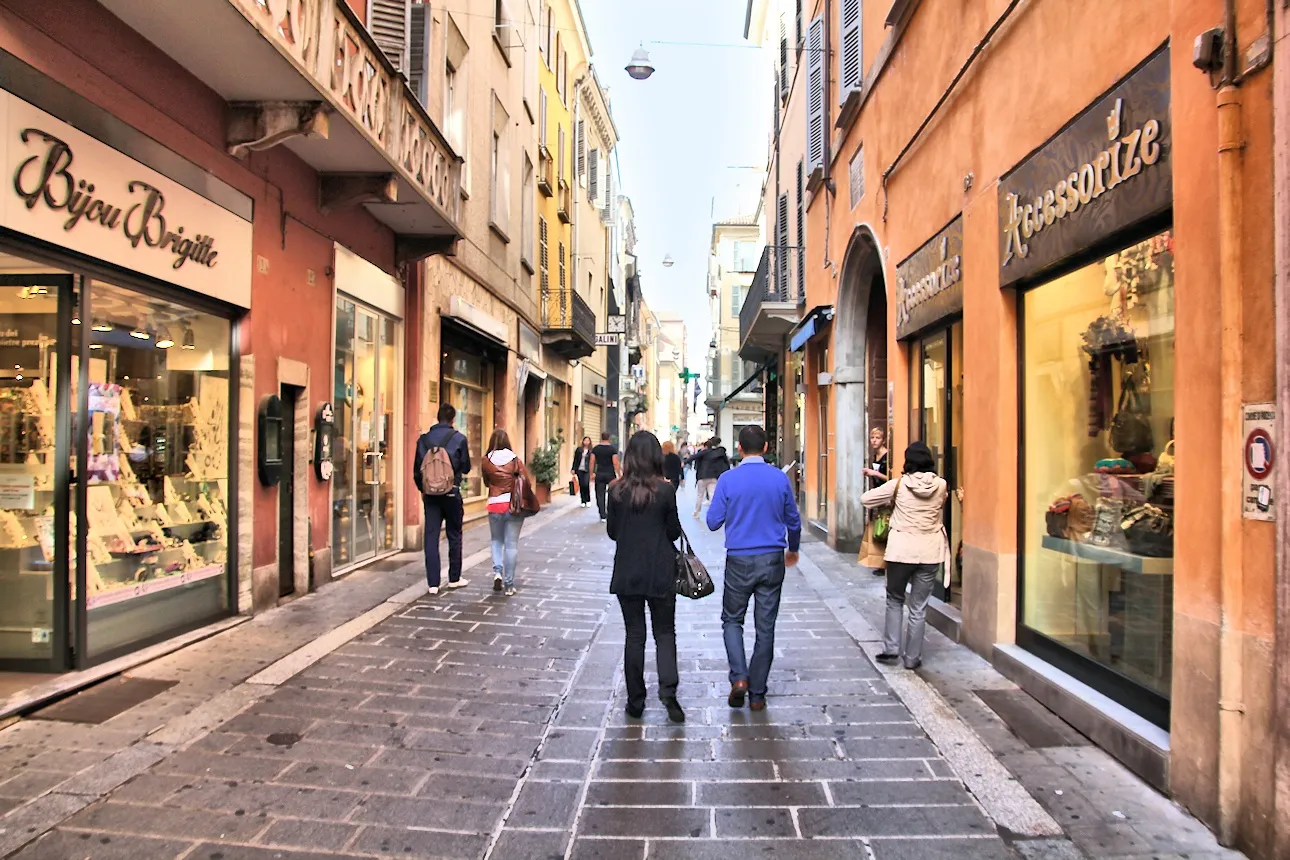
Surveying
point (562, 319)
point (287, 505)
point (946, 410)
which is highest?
point (562, 319)

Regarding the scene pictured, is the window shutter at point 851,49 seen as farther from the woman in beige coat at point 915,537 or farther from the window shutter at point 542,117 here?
the window shutter at point 542,117

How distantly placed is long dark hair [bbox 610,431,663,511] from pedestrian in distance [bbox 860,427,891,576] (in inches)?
165

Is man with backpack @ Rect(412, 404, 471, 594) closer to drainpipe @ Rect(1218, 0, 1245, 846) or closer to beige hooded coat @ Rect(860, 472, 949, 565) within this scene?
beige hooded coat @ Rect(860, 472, 949, 565)

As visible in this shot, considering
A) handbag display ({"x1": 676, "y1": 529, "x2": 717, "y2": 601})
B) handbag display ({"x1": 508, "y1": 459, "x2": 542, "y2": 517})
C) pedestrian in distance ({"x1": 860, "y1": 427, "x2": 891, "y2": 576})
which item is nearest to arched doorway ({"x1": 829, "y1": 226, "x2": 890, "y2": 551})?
pedestrian in distance ({"x1": 860, "y1": 427, "x2": 891, "y2": 576})

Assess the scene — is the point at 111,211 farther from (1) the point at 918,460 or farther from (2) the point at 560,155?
(2) the point at 560,155

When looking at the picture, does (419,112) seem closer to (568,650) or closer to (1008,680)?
(568,650)

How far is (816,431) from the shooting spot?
51.4ft

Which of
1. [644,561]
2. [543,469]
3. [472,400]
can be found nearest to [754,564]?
[644,561]

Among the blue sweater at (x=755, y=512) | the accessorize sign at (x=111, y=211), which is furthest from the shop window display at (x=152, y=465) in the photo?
the blue sweater at (x=755, y=512)

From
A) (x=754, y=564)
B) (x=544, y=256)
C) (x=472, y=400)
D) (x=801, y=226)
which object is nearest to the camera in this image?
(x=754, y=564)

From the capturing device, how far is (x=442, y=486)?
8.38 metres

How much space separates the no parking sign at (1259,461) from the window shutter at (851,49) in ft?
28.8

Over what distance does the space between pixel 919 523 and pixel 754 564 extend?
4.75ft

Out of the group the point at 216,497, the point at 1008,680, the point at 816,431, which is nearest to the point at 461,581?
the point at 216,497
